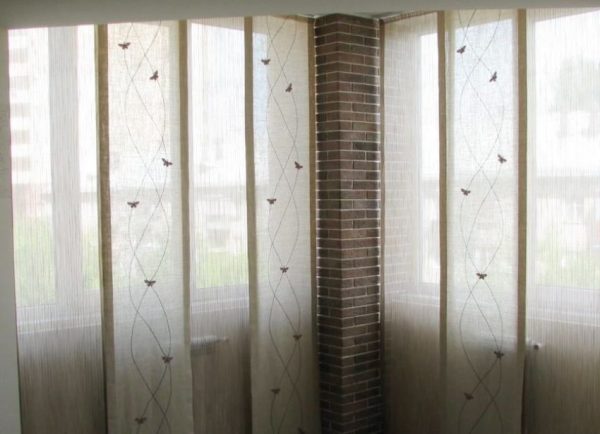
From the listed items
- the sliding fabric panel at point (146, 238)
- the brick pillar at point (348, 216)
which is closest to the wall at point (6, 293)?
the sliding fabric panel at point (146, 238)

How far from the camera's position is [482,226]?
423 centimetres

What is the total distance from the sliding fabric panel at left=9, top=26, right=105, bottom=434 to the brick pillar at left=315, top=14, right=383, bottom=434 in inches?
60.1

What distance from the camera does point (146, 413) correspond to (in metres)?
4.04

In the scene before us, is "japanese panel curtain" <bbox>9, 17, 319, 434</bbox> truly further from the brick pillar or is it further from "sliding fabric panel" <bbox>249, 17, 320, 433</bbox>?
the brick pillar

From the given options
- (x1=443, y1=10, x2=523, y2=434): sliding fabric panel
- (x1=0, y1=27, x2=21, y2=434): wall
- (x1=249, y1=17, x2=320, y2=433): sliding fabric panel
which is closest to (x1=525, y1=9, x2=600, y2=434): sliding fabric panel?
(x1=443, y1=10, x2=523, y2=434): sliding fabric panel

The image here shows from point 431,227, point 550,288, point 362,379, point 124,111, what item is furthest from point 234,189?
point 550,288

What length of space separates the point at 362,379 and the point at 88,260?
2001 millimetres

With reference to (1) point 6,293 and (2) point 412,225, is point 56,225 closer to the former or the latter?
(1) point 6,293

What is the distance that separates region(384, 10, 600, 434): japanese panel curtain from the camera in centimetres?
388

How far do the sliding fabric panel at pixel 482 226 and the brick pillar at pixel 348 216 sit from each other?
0.60m

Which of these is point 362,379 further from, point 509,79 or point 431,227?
point 509,79

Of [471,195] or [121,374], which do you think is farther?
[471,195]

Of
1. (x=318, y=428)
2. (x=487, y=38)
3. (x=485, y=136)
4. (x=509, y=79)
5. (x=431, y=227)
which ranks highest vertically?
(x=487, y=38)

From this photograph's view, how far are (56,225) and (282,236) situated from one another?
4.65 ft
